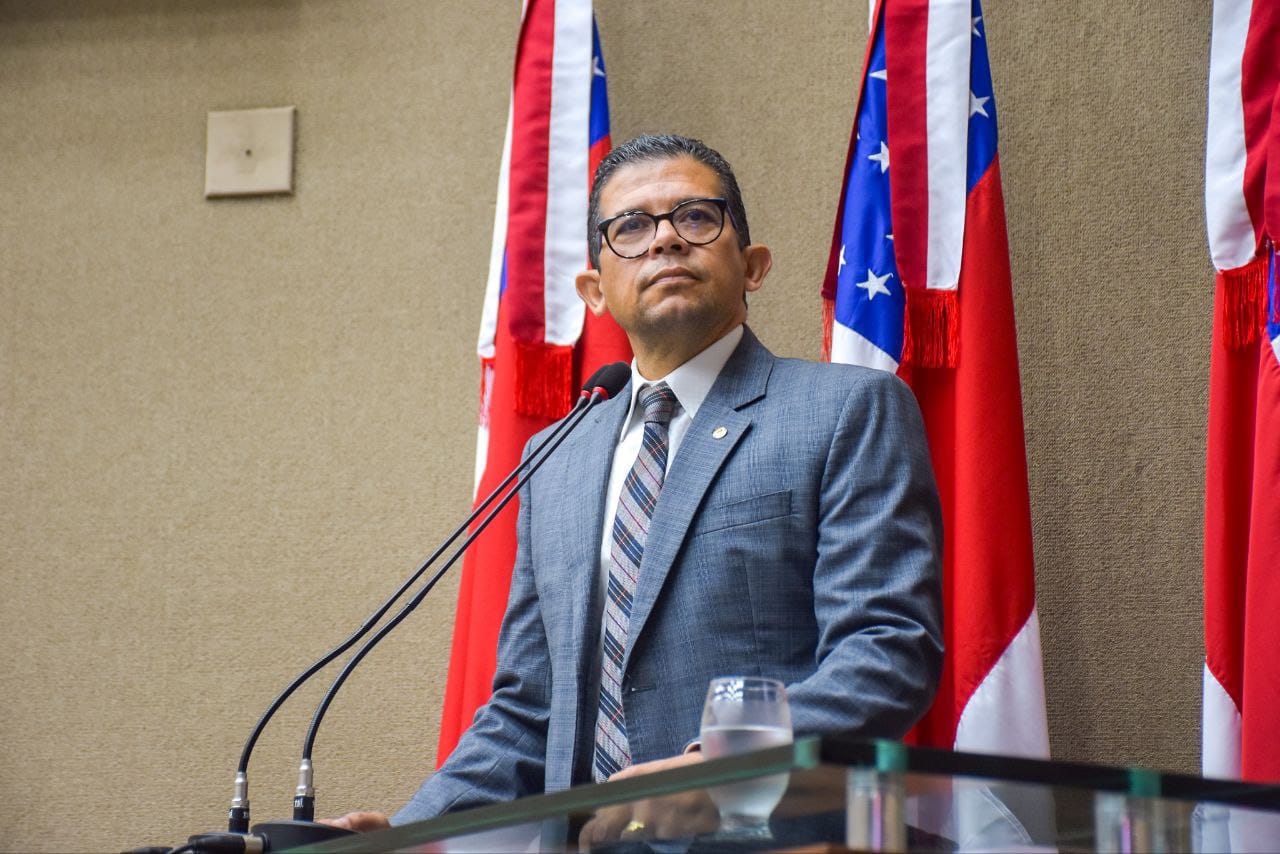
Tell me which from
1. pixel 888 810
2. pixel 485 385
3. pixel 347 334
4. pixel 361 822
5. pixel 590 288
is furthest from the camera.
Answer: pixel 347 334

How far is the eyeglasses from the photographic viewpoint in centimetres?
217

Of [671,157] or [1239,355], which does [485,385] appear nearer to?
[671,157]

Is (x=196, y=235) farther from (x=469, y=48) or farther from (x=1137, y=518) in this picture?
(x=1137, y=518)

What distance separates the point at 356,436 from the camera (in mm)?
3367

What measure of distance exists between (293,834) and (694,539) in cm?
68

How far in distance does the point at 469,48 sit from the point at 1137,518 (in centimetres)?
187

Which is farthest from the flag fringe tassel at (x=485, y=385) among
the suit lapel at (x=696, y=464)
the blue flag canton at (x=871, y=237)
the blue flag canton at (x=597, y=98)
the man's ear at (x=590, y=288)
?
the suit lapel at (x=696, y=464)

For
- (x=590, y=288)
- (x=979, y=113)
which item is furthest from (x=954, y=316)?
(x=590, y=288)

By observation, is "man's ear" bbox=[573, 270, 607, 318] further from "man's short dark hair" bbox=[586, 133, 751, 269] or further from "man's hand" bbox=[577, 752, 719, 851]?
"man's hand" bbox=[577, 752, 719, 851]

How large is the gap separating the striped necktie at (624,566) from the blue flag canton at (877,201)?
2.42ft

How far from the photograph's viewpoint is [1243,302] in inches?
99.9

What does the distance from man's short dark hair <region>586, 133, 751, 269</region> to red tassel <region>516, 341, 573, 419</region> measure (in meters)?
0.67

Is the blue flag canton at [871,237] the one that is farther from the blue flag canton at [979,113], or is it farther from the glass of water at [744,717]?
the glass of water at [744,717]

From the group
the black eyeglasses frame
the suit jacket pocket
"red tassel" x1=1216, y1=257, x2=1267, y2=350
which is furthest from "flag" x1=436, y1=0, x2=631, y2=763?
"red tassel" x1=1216, y1=257, x2=1267, y2=350
